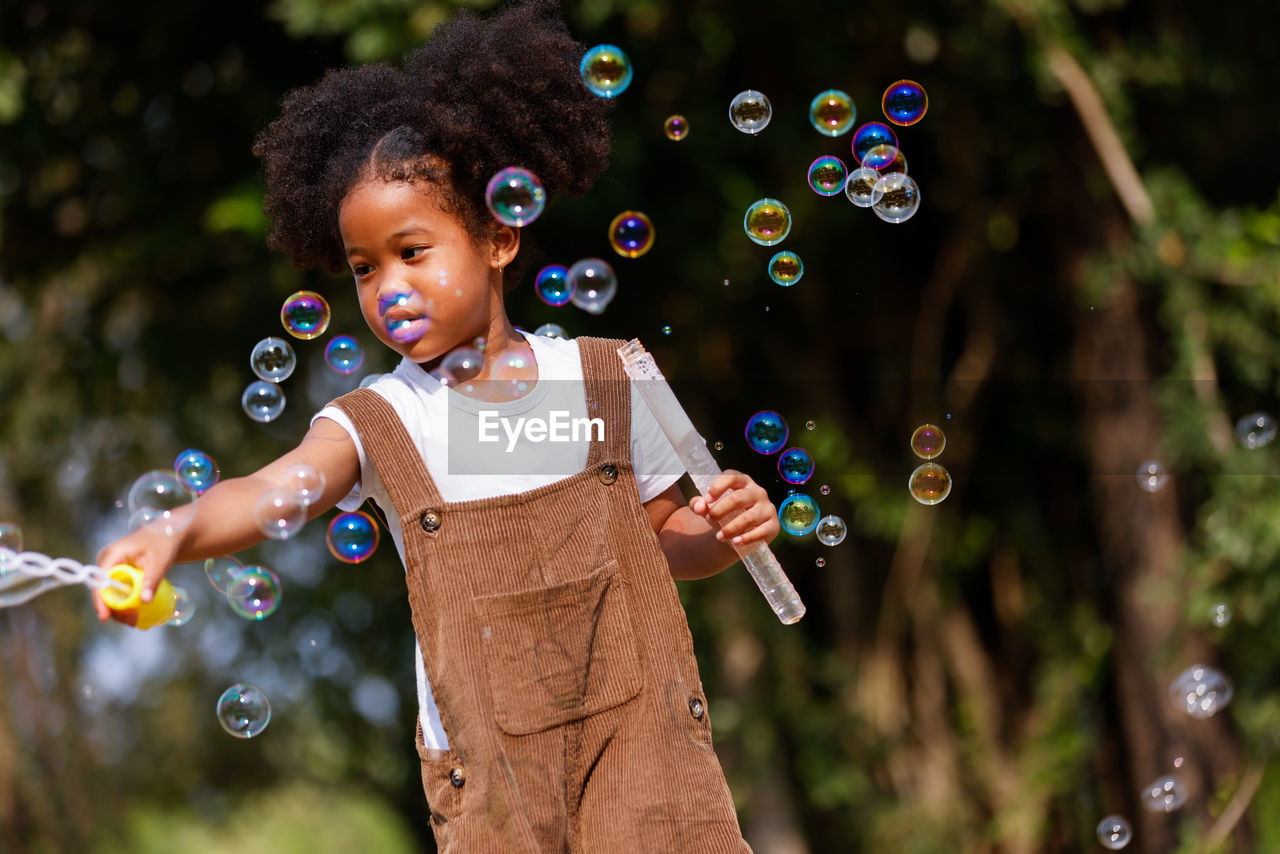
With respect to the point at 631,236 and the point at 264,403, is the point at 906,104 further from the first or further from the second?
the point at 264,403

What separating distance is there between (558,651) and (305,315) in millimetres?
856

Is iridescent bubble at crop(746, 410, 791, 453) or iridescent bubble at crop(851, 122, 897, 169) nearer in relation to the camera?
iridescent bubble at crop(746, 410, 791, 453)

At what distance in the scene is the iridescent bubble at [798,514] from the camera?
2014mm

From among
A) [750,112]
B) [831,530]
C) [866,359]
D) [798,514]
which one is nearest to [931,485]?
[831,530]

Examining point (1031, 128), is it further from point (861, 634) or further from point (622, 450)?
point (622, 450)

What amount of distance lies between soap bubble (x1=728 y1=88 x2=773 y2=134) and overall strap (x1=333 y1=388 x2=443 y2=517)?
45.8 inches

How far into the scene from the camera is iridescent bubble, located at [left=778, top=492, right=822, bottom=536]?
79.3 inches

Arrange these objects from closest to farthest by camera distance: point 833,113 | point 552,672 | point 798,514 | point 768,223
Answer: point 552,672
point 798,514
point 768,223
point 833,113

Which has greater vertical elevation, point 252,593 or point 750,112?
point 750,112

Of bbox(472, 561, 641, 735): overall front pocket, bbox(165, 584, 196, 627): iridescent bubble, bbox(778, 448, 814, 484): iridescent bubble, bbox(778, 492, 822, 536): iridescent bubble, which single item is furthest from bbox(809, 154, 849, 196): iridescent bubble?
bbox(165, 584, 196, 627): iridescent bubble

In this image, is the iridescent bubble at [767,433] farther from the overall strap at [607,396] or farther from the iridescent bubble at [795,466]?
the overall strap at [607,396]

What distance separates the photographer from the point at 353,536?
6.29 feet

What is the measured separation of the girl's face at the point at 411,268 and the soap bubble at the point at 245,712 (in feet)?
1.93

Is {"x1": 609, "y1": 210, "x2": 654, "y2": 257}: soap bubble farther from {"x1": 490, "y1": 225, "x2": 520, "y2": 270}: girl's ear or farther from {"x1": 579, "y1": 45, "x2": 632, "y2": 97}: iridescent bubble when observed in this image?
{"x1": 490, "y1": 225, "x2": 520, "y2": 270}: girl's ear
